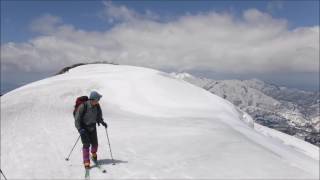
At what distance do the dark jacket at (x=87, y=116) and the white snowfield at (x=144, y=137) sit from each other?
1.93 meters

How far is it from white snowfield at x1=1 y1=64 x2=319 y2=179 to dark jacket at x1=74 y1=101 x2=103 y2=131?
6.35 feet

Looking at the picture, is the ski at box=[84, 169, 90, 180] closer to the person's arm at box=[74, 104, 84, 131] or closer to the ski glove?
the ski glove

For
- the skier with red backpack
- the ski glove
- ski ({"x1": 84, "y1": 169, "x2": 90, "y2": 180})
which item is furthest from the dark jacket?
ski ({"x1": 84, "y1": 169, "x2": 90, "y2": 180})

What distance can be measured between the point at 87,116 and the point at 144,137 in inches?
248

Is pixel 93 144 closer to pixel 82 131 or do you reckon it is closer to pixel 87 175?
pixel 82 131

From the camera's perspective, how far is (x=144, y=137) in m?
21.5

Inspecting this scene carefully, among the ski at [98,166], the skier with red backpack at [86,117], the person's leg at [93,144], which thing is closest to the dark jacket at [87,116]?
the skier with red backpack at [86,117]

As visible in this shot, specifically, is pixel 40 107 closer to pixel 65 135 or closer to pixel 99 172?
pixel 65 135

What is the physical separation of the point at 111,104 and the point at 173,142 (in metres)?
15.1

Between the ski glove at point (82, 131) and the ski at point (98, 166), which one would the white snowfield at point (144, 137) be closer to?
the ski at point (98, 166)

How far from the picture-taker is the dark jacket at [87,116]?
1558 centimetres

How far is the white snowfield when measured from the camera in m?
15.2

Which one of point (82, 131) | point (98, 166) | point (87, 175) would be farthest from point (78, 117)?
point (87, 175)

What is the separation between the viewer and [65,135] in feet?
76.6
